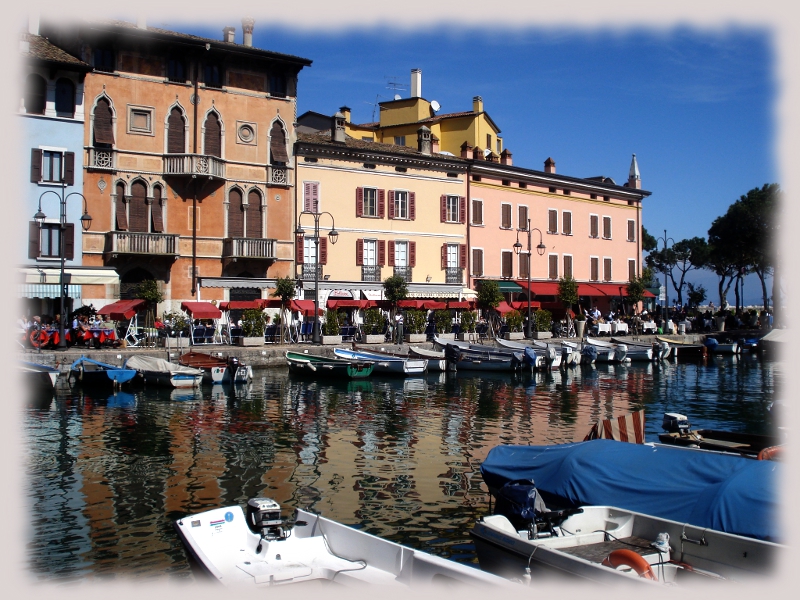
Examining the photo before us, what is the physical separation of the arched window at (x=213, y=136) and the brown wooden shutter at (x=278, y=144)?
10.2ft

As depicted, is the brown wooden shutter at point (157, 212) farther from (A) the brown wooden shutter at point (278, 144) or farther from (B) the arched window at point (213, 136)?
(A) the brown wooden shutter at point (278, 144)

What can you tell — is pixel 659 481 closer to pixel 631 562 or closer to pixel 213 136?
pixel 631 562

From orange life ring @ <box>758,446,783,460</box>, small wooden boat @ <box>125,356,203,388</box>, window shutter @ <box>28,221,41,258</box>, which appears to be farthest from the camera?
window shutter @ <box>28,221,41,258</box>

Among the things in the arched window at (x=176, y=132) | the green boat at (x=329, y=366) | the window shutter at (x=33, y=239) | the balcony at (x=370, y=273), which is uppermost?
the arched window at (x=176, y=132)

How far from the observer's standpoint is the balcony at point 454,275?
52.2 m

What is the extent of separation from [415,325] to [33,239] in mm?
20500

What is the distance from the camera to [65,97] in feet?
131

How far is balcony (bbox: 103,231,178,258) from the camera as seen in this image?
131 ft

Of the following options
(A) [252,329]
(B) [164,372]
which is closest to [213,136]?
(A) [252,329]

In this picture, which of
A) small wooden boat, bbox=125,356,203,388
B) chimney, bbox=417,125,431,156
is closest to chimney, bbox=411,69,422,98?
chimney, bbox=417,125,431,156

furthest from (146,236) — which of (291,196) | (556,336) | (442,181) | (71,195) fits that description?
(556,336)

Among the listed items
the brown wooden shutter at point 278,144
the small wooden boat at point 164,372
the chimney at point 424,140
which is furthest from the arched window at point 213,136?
the small wooden boat at point 164,372

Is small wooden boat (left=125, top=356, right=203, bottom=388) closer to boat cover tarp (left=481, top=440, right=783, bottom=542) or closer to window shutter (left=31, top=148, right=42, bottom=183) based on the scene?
window shutter (left=31, top=148, right=42, bottom=183)

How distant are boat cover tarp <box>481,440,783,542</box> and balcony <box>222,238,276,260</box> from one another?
104ft
